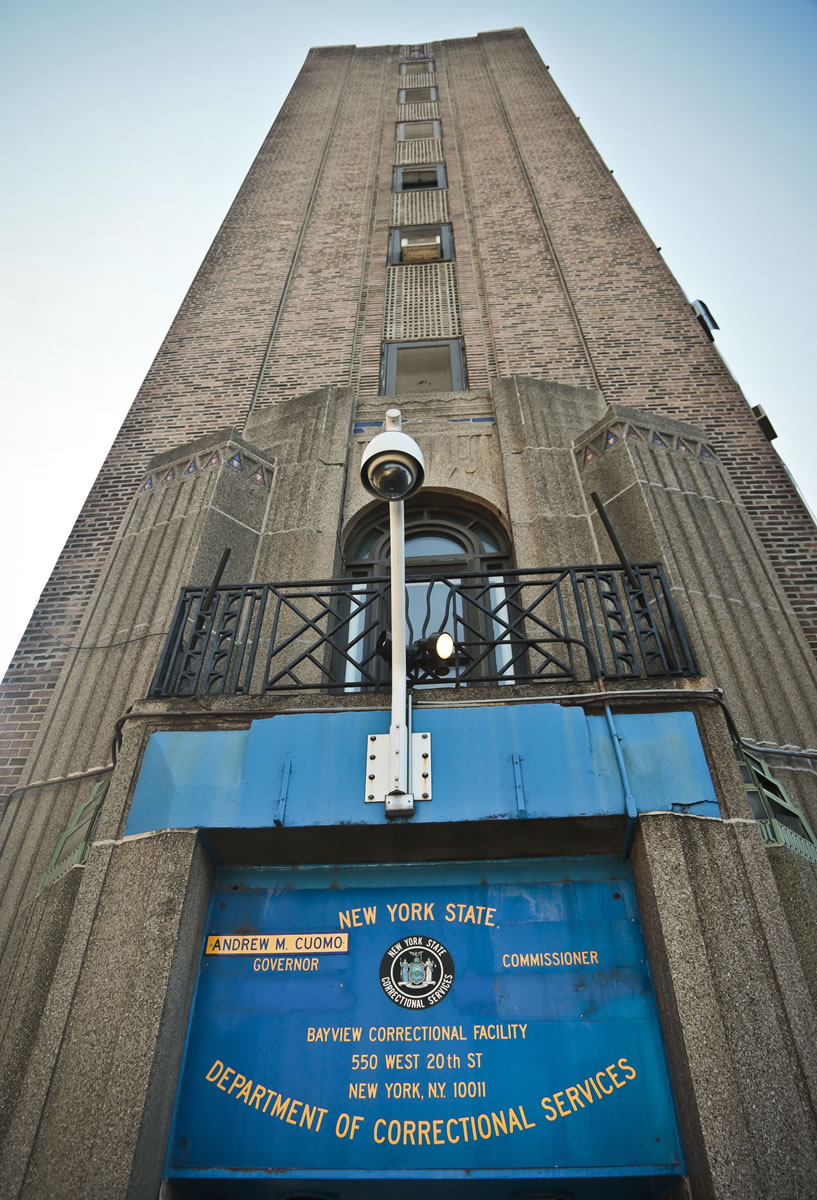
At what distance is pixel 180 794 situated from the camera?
558cm

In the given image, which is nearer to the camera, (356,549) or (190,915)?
(190,915)

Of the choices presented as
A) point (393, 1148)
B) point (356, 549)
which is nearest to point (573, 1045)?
point (393, 1148)

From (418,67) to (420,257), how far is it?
1289cm

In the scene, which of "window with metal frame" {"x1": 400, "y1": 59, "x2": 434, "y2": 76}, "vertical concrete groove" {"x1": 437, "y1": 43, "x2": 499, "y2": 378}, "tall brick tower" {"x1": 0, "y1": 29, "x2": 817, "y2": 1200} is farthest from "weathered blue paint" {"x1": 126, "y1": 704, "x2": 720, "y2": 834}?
"window with metal frame" {"x1": 400, "y1": 59, "x2": 434, "y2": 76}

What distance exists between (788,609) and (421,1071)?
510cm

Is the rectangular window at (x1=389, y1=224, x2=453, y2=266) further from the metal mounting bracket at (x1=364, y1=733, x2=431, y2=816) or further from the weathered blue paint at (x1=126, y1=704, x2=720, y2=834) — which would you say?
the metal mounting bracket at (x1=364, y1=733, x2=431, y2=816)

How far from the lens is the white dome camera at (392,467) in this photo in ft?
17.7

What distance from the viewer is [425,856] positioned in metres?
5.64

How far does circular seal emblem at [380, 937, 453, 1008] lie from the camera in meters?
5.11

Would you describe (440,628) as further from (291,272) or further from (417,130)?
(417,130)

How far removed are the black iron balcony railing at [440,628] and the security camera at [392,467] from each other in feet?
3.33

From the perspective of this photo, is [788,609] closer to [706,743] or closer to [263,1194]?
[706,743]

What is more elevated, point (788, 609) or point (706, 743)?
point (788, 609)

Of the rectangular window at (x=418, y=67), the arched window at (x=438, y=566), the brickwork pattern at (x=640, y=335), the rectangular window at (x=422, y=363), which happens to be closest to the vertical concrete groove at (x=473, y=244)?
the brickwork pattern at (x=640, y=335)
